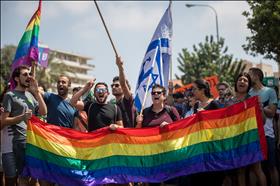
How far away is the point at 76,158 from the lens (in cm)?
609

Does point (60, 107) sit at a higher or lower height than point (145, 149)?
higher

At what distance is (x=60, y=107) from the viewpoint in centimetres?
660

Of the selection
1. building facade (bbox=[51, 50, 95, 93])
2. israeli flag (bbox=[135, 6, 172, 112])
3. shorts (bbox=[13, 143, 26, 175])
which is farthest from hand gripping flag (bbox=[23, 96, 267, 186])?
building facade (bbox=[51, 50, 95, 93])

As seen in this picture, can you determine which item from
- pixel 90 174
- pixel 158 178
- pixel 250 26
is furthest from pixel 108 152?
pixel 250 26

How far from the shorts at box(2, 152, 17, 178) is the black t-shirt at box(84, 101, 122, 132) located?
3.98 feet

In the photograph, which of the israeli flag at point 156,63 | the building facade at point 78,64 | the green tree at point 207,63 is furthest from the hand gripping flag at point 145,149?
the building facade at point 78,64

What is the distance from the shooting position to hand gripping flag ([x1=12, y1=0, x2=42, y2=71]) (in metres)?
7.39

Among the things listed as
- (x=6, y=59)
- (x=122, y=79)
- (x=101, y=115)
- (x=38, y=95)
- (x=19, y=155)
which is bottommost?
(x=19, y=155)

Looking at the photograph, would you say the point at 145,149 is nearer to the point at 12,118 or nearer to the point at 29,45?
the point at 12,118

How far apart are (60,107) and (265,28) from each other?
1518cm

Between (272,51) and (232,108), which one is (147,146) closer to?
(232,108)

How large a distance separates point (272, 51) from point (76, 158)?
16.0m

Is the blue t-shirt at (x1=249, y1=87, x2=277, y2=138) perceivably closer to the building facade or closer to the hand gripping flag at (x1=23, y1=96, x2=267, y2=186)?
the hand gripping flag at (x1=23, y1=96, x2=267, y2=186)

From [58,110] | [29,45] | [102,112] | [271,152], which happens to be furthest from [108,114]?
[271,152]
